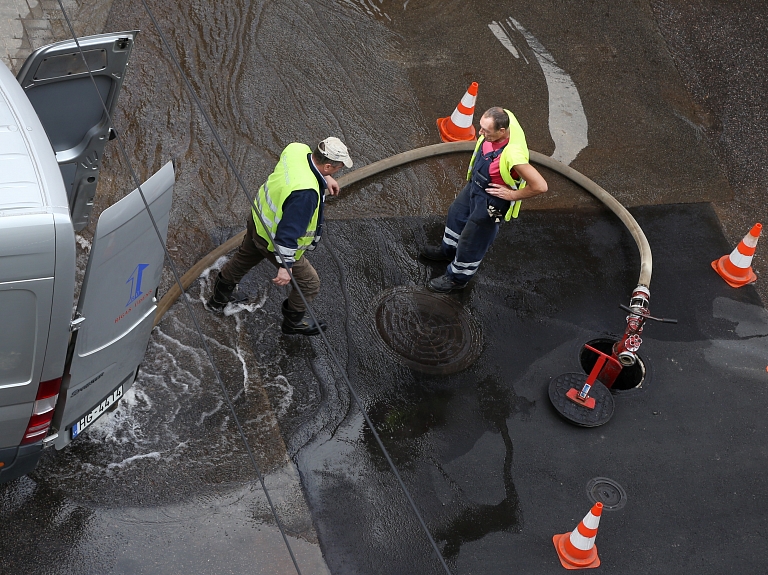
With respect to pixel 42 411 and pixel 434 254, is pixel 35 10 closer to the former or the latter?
pixel 434 254

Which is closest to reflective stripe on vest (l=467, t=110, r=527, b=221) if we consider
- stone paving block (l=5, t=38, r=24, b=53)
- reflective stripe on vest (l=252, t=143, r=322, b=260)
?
reflective stripe on vest (l=252, t=143, r=322, b=260)

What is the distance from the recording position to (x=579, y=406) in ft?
19.7

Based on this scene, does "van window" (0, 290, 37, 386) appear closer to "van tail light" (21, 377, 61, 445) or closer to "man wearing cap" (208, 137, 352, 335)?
"van tail light" (21, 377, 61, 445)

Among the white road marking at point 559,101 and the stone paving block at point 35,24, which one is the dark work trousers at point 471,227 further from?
the stone paving block at point 35,24

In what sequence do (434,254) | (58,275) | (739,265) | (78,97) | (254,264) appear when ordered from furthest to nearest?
(739,265) → (434,254) → (254,264) → (78,97) → (58,275)

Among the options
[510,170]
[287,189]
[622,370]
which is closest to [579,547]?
[622,370]

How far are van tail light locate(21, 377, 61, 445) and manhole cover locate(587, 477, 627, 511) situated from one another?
365 cm

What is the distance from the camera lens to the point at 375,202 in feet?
24.0

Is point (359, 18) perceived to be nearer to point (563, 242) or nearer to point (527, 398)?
point (563, 242)

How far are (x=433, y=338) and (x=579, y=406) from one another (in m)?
1.28

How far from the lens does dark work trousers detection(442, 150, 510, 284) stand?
6.09 metres

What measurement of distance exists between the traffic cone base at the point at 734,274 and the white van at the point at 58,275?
518 centimetres

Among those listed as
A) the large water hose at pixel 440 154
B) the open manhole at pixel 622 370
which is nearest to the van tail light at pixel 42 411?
Answer: the large water hose at pixel 440 154

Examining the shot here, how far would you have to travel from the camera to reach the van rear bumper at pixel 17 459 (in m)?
4.37
